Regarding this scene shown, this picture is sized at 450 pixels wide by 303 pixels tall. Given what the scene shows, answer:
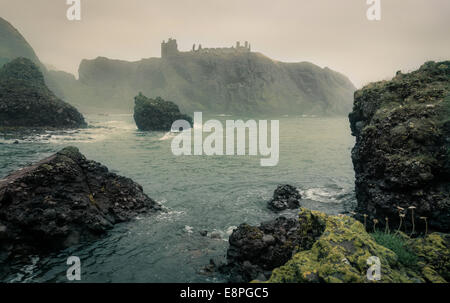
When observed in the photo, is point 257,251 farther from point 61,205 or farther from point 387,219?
point 61,205

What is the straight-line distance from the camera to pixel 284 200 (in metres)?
19.1

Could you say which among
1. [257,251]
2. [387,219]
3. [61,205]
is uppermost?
[387,219]

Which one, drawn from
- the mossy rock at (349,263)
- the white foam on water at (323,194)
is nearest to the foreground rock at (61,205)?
the mossy rock at (349,263)

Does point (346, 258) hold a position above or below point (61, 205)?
above

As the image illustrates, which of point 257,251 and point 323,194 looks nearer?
point 257,251

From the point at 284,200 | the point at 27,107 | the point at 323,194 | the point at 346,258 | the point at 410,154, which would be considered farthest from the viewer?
the point at 27,107

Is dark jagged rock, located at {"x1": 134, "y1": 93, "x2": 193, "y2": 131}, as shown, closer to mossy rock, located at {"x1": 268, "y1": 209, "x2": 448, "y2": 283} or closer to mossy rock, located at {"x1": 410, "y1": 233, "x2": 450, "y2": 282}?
mossy rock, located at {"x1": 268, "y1": 209, "x2": 448, "y2": 283}

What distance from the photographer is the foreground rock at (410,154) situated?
10.6 meters

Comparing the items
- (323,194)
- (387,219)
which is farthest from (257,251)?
(323,194)

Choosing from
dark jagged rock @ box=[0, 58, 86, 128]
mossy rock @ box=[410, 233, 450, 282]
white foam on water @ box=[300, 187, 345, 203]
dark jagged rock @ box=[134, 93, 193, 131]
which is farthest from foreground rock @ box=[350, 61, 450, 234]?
dark jagged rock @ box=[0, 58, 86, 128]

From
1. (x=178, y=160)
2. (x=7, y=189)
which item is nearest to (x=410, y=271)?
(x=7, y=189)

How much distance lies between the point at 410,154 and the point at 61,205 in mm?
17682

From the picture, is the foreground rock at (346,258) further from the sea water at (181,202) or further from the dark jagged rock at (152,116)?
the dark jagged rock at (152,116)

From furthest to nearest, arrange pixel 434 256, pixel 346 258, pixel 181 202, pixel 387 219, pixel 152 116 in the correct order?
pixel 152 116
pixel 181 202
pixel 387 219
pixel 434 256
pixel 346 258
